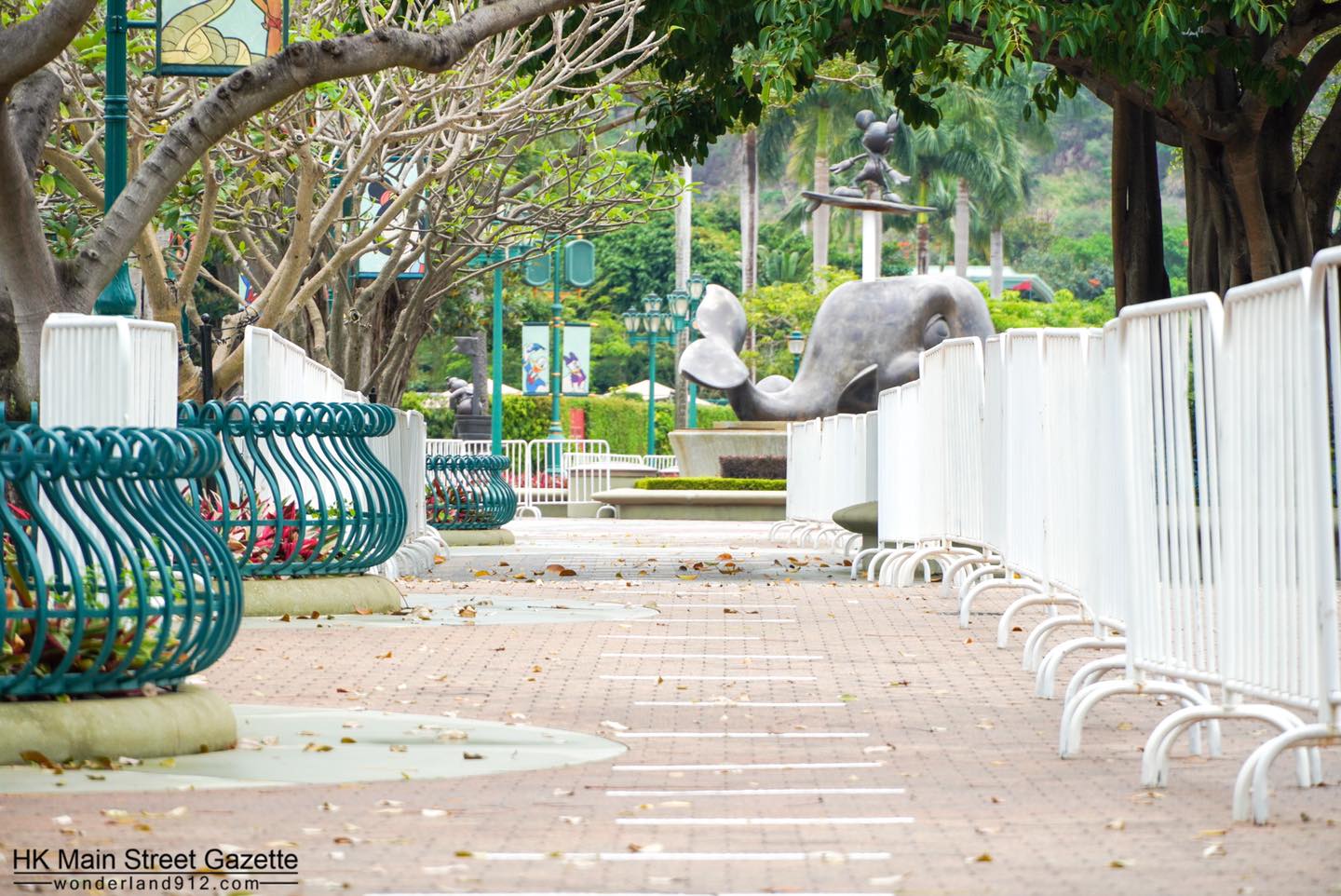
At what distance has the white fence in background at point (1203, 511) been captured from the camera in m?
5.17

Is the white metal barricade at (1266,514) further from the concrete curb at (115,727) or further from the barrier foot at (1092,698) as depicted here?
the concrete curb at (115,727)

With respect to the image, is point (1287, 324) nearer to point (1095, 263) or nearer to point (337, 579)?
point (337, 579)

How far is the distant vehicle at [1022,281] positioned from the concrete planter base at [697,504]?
69071 millimetres

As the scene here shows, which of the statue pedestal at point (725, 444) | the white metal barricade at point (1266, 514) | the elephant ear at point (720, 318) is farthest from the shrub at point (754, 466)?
the white metal barricade at point (1266, 514)

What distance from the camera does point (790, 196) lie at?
351 ft

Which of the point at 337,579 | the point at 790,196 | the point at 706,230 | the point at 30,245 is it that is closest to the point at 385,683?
the point at 30,245

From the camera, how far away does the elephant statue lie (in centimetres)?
3697

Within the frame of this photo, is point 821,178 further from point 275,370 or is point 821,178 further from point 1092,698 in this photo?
point 1092,698

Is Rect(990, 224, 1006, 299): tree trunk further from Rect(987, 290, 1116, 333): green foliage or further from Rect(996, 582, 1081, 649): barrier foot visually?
Rect(996, 582, 1081, 649): barrier foot

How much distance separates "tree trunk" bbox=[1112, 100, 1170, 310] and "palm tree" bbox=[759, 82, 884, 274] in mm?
51668

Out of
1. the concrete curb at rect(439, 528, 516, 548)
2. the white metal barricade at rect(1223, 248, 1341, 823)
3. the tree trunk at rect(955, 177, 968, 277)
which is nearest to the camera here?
the white metal barricade at rect(1223, 248, 1341, 823)

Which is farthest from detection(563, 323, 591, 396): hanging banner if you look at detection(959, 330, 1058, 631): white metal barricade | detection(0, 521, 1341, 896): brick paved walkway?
detection(0, 521, 1341, 896): brick paved walkway

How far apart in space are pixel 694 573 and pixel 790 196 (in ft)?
293

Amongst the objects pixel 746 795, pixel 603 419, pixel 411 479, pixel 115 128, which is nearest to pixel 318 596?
pixel 115 128
